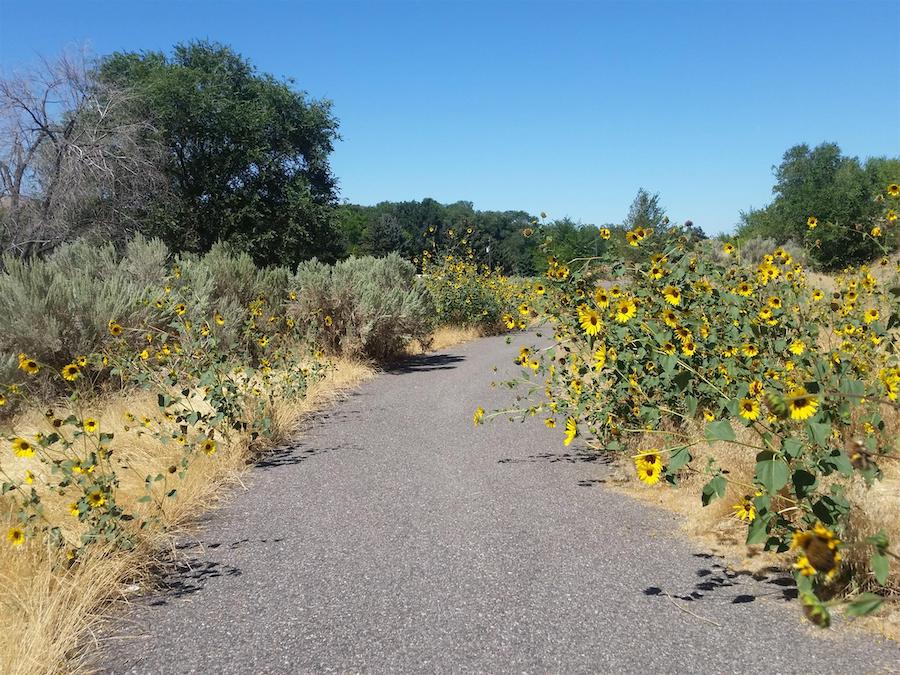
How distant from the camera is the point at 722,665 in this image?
2.37 metres

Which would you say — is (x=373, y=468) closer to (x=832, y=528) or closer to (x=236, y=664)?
(x=236, y=664)

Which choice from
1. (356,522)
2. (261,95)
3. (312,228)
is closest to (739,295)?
(356,522)

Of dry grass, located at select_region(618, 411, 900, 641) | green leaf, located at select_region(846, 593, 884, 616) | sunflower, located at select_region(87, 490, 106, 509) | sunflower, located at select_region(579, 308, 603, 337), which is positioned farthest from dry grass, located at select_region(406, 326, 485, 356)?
green leaf, located at select_region(846, 593, 884, 616)

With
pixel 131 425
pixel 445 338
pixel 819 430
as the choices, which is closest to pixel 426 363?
pixel 445 338

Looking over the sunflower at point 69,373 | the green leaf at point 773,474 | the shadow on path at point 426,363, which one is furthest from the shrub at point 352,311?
the green leaf at point 773,474

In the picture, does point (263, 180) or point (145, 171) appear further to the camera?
point (263, 180)

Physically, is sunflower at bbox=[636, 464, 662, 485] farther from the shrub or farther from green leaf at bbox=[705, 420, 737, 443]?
the shrub

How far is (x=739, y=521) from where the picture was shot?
3.63 meters

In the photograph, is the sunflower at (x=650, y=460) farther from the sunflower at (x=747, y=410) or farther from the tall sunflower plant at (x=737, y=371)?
the sunflower at (x=747, y=410)

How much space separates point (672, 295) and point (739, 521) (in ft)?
4.27

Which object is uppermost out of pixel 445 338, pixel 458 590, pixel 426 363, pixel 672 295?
pixel 672 295

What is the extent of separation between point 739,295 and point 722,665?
Answer: 7.34 feet

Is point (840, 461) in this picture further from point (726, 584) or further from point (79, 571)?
point (79, 571)

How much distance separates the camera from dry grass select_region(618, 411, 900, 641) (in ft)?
9.00
